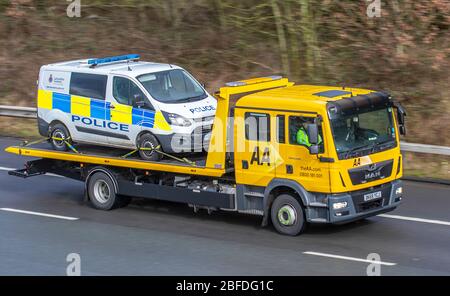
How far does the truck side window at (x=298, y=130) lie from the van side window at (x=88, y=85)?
12.8 feet

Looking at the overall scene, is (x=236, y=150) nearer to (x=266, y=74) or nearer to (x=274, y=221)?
(x=274, y=221)

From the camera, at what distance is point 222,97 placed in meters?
14.0

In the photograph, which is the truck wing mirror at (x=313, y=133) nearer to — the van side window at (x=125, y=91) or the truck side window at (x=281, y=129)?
the truck side window at (x=281, y=129)

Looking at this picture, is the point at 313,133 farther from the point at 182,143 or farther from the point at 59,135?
the point at 59,135

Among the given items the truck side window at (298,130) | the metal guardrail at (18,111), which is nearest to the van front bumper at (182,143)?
the truck side window at (298,130)

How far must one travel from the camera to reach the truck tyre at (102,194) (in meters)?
15.7

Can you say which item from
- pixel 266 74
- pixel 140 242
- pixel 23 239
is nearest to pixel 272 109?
pixel 140 242

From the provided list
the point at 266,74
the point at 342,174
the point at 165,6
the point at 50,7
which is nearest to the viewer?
the point at 342,174

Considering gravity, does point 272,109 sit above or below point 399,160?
above

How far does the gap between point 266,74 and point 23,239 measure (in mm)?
11361

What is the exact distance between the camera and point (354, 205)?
43.6ft

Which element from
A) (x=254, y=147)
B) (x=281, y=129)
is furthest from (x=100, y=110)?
(x=281, y=129)

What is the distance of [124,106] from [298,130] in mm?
3589

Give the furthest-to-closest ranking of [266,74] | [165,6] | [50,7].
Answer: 1. [50,7]
2. [165,6]
3. [266,74]
